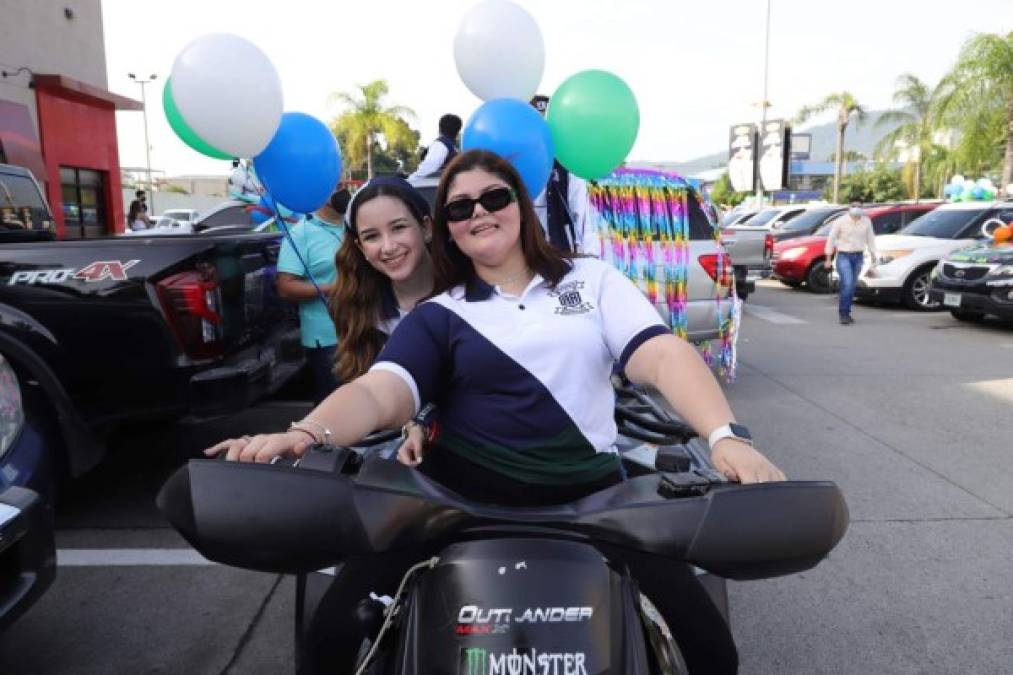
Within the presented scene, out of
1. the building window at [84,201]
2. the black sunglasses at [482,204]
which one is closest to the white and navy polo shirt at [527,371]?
the black sunglasses at [482,204]

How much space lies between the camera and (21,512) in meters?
2.46

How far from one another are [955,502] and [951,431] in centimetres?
163

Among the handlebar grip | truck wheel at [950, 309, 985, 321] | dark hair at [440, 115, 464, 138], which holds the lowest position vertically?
truck wheel at [950, 309, 985, 321]

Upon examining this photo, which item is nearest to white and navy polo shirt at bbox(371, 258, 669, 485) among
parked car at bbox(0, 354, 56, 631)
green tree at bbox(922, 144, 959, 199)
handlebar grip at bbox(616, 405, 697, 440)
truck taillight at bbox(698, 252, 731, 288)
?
handlebar grip at bbox(616, 405, 697, 440)

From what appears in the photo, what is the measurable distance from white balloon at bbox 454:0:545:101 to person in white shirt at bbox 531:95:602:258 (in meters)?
0.49

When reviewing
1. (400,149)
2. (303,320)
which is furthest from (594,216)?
(400,149)

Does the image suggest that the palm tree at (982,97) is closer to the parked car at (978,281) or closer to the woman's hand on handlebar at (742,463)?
the parked car at (978,281)

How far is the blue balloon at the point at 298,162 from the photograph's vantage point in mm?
3555

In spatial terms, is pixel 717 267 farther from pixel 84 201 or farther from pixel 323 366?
pixel 84 201

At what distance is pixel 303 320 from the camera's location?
13.5ft

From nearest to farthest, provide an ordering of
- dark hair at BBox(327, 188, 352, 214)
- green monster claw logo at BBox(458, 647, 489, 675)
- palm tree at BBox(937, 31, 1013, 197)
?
green monster claw logo at BBox(458, 647, 489, 675), dark hair at BBox(327, 188, 352, 214), palm tree at BBox(937, 31, 1013, 197)

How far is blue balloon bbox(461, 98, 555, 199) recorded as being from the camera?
3035 mm

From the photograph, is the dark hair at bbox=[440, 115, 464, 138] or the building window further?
the building window

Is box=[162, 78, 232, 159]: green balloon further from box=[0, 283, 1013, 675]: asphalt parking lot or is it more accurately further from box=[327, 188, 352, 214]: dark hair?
box=[0, 283, 1013, 675]: asphalt parking lot
